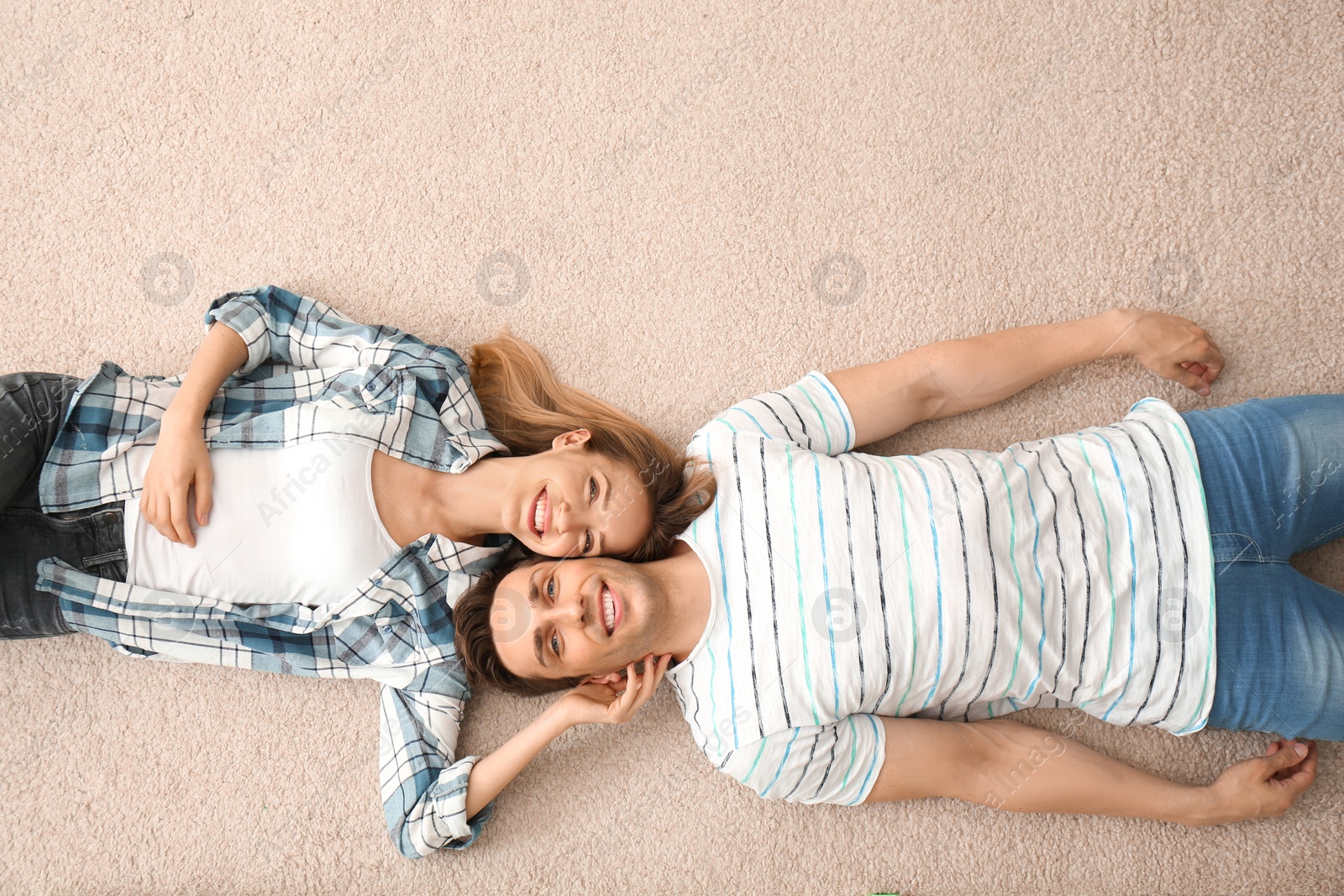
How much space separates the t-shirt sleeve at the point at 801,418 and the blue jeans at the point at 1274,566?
52cm

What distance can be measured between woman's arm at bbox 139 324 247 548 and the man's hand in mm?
1634

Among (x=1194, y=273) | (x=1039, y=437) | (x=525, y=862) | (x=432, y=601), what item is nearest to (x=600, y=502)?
(x=432, y=601)

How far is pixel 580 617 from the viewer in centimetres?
110

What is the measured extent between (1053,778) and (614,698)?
0.67 meters

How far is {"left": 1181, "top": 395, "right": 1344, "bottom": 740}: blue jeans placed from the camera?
113 cm

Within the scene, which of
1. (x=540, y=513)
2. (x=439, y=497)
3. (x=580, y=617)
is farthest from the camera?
(x=439, y=497)

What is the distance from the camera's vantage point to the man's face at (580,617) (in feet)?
3.63

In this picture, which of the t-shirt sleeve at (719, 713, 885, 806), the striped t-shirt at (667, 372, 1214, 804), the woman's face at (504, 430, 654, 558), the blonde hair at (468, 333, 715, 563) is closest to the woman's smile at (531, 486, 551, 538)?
the woman's face at (504, 430, 654, 558)

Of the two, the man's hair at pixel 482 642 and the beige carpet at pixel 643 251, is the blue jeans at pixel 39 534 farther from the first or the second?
the man's hair at pixel 482 642

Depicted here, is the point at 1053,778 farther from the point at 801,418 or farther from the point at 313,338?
the point at 313,338

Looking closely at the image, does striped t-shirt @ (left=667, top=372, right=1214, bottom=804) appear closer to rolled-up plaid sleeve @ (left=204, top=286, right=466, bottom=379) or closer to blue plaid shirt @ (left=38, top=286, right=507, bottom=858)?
blue plaid shirt @ (left=38, top=286, right=507, bottom=858)

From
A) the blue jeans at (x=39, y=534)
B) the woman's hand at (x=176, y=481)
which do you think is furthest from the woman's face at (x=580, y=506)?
the blue jeans at (x=39, y=534)

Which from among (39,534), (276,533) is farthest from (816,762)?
(39,534)

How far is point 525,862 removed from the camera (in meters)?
1.34
